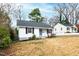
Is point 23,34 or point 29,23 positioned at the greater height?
point 29,23

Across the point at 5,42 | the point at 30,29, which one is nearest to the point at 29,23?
the point at 30,29

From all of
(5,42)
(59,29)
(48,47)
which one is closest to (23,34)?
(5,42)

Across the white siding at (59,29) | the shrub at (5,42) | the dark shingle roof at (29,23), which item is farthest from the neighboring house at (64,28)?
the shrub at (5,42)

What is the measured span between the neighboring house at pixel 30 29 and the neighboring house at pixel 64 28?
0.10 m

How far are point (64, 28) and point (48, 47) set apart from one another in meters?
0.37

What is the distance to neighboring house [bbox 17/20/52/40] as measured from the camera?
3.76 m

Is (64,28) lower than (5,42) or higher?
higher

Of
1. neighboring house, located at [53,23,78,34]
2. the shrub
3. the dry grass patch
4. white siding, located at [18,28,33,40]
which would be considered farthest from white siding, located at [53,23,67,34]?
the shrub

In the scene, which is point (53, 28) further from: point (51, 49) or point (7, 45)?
point (7, 45)

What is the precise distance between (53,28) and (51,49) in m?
0.32

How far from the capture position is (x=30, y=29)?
3760mm

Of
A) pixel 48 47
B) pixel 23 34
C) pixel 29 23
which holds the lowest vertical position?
pixel 48 47

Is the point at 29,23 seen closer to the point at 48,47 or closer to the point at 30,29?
the point at 30,29

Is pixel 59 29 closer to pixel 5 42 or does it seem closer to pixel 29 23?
pixel 29 23
